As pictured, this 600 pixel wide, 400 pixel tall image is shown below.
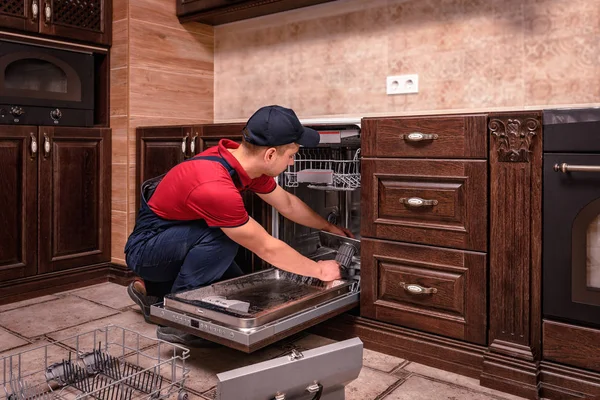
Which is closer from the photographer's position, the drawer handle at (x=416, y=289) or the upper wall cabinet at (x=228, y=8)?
the drawer handle at (x=416, y=289)

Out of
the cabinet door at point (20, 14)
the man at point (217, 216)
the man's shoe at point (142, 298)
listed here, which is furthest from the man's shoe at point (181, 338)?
the cabinet door at point (20, 14)

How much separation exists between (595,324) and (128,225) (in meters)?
2.39

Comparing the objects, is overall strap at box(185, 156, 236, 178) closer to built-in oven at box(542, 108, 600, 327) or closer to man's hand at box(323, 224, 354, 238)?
man's hand at box(323, 224, 354, 238)

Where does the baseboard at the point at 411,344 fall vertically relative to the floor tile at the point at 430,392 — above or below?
above

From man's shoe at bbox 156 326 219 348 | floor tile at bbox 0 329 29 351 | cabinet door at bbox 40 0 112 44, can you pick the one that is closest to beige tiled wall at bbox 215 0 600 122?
cabinet door at bbox 40 0 112 44

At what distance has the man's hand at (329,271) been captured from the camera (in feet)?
6.59

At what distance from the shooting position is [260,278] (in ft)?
7.26

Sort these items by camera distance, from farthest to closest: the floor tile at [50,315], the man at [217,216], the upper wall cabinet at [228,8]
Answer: the upper wall cabinet at [228,8]
the floor tile at [50,315]
the man at [217,216]

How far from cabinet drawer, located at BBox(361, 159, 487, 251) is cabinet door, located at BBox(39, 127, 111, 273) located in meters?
1.76

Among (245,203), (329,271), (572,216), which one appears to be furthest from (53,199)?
(572,216)

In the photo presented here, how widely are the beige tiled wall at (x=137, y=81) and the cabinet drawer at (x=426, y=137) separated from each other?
1.62 metres

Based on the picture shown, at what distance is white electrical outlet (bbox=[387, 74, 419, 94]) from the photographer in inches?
105

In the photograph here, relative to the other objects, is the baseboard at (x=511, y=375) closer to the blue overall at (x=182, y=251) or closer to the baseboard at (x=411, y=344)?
the baseboard at (x=411, y=344)

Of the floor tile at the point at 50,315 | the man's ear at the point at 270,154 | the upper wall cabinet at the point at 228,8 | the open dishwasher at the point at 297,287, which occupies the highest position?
the upper wall cabinet at the point at 228,8
